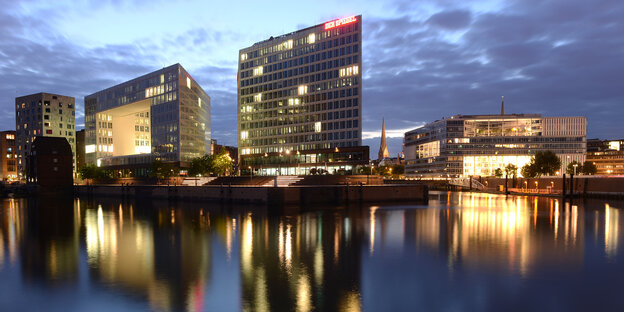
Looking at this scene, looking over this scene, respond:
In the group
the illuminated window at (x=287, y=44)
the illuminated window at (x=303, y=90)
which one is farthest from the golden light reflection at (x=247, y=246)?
the illuminated window at (x=287, y=44)

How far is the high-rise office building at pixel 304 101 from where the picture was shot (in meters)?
131

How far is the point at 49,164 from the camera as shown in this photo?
4060 inches

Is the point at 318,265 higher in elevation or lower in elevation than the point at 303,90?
lower

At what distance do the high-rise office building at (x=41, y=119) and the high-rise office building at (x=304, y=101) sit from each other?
3934 inches

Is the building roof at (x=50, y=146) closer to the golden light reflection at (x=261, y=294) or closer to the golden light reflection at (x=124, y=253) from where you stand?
the golden light reflection at (x=124, y=253)

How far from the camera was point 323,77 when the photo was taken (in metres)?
137

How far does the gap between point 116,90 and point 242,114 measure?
4762 cm

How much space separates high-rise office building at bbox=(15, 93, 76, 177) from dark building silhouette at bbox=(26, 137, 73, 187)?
92.5 metres

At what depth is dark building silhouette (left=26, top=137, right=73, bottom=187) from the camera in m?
102

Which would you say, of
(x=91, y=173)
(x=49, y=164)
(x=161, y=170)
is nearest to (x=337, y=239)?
(x=161, y=170)

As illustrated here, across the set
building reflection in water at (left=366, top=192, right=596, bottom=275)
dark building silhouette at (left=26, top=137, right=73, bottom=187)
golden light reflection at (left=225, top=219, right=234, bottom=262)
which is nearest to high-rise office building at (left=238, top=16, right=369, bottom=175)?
dark building silhouette at (left=26, top=137, right=73, bottom=187)

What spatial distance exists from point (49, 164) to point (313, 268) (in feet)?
357

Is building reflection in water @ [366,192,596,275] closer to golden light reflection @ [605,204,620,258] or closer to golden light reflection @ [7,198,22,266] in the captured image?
golden light reflection @ [605,204,620,258]

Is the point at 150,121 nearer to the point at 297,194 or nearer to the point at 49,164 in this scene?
the point at 49,164
